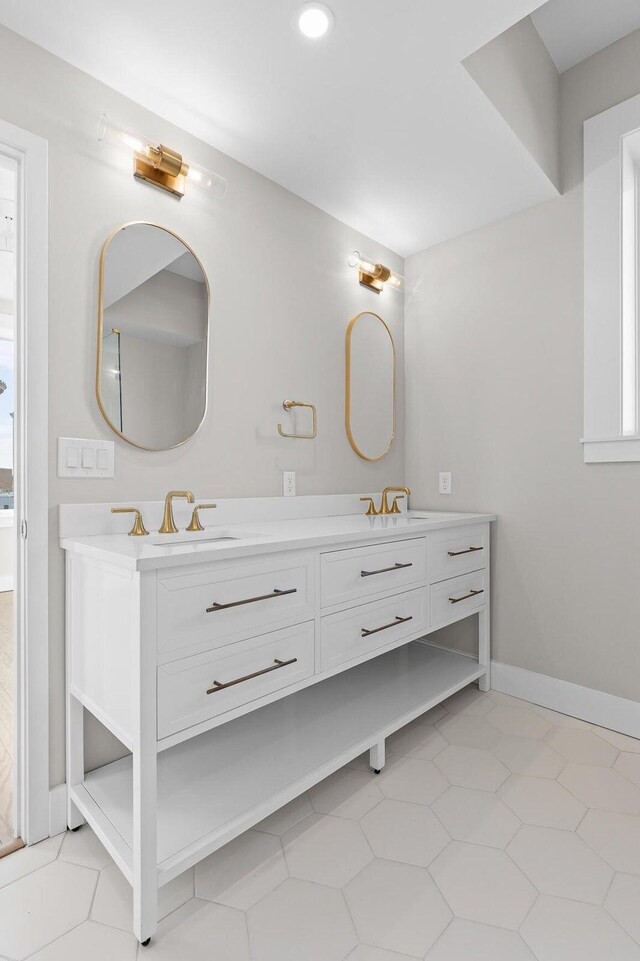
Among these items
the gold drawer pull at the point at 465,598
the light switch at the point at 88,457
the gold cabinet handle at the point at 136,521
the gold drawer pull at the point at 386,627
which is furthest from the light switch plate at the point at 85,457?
the gold drawer pull at the point at 465,598

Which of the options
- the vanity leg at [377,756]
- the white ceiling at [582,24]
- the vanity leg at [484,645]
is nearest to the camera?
→ the vanity leg at [377,756]

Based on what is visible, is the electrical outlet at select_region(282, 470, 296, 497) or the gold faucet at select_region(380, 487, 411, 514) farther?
the gold faucet at select_region(380, 487, 411, 514)

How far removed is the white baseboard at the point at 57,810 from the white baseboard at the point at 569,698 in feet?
5.90

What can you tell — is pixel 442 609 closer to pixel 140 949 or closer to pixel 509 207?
pixel 140 949

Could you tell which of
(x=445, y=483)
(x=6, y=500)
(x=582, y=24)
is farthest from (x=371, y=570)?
(x=6, y=500)

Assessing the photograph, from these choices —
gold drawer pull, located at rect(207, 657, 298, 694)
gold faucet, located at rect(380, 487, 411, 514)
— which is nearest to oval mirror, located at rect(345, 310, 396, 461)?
gold faucet, located at rect(380, 487, 411, 514)

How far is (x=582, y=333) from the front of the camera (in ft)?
6.89

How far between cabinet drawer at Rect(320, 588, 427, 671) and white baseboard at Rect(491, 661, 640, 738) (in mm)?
713

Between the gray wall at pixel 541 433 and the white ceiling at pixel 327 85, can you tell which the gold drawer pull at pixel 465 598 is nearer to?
the gray wall at pixel 541 433

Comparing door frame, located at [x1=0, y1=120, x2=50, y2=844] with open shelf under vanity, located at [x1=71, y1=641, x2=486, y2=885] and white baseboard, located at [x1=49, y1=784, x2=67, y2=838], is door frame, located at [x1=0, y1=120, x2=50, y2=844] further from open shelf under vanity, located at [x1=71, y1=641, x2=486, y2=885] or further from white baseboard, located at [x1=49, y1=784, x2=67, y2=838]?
open shelf under vanity, located at [x1=71, y1=641, x2=486, y2=885]

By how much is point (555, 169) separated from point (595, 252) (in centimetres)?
41

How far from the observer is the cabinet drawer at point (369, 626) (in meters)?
1.51

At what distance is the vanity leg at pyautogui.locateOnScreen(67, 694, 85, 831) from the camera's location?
141 cm

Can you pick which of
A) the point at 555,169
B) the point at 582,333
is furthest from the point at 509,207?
the point at 582,333
